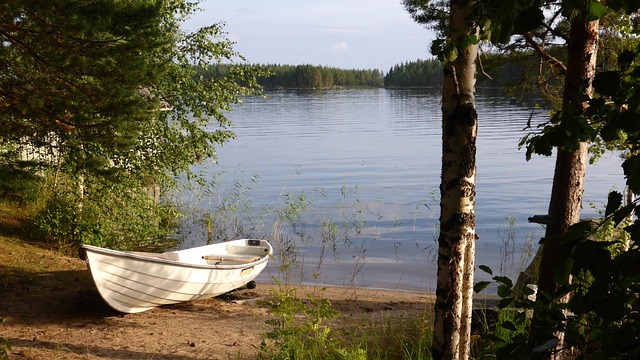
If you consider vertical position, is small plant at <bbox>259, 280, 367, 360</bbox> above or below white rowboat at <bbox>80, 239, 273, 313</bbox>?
above

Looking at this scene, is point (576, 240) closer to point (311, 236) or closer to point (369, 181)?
point (311, 236)

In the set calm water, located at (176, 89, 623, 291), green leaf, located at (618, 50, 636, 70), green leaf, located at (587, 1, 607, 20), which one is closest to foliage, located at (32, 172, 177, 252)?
calm water, located at (176, 89, 623, 291)

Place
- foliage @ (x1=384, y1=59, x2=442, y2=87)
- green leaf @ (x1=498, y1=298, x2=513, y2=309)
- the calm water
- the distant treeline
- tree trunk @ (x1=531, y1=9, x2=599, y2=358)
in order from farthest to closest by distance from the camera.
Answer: the distant treeline → foliage @ (x1=384, y1=59, x2=442, y2=87) → the calm water → tree trunk @ (x1=531, y1=9, x2=599, y2=358) → green leaf @ (x1=498, y1=298, x2=513, y2=309)

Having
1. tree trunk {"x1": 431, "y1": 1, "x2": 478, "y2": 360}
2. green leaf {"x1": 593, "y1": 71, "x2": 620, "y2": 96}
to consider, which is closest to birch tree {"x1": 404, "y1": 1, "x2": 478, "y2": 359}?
tree trunk {"x1": 431, "y1": 1, "x2": 478, "y2": 360}

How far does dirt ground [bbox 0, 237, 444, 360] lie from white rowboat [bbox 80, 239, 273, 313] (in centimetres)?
26

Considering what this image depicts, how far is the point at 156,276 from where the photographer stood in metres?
8.99

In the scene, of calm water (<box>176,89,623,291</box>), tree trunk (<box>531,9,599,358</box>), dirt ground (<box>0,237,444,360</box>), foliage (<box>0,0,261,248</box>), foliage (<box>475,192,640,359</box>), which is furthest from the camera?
calm water (<box>176,89,623,291</box>)

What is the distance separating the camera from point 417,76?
11862 centimetres

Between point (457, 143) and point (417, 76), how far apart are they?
11676 centimetres

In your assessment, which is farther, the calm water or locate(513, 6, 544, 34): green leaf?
the calm water

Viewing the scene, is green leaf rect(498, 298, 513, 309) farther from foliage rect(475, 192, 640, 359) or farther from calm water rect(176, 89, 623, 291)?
calm water rect(176, 89, 623, 291)

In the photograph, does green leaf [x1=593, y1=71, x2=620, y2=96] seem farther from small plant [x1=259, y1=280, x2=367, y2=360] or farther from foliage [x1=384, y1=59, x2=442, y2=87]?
foliage [x1=384, y1=59, x2=442, y2=87]

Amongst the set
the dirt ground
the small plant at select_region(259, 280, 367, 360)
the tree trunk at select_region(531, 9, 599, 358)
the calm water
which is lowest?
the calm water

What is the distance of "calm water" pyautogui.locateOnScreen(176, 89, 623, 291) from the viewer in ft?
50.8
